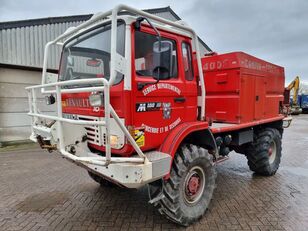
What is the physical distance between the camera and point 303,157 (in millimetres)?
7223

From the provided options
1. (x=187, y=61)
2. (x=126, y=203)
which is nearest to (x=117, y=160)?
(x=187, y=61)

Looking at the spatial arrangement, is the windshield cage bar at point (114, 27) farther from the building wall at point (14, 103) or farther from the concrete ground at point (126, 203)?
the building wall at point (14, 103)

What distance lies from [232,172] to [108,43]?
14.1ft

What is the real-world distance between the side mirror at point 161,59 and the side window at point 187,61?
0.73 m

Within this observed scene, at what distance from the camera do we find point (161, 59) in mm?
2627

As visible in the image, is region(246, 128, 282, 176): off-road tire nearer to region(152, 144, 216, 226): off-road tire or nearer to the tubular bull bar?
region(152, 144, 216, 226): off-road tire

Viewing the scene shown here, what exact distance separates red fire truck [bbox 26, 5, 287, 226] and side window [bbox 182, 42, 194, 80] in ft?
0.05

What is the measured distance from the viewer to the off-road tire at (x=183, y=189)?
3.12 metres

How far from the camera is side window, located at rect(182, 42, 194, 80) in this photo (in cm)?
346

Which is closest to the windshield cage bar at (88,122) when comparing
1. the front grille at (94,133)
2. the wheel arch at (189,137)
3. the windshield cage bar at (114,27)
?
the windshield cage bar at (114,27)

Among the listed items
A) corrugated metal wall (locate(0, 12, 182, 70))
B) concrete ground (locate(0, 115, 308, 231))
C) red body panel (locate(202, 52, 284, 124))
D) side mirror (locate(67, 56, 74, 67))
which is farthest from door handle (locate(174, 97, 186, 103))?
corrugated metal wall (locate(0, 12, 182, 70))

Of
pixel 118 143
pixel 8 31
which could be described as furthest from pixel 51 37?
pixel 118 143

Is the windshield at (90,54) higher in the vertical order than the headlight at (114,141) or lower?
higher

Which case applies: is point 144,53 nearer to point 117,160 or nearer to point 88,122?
point 88,122
